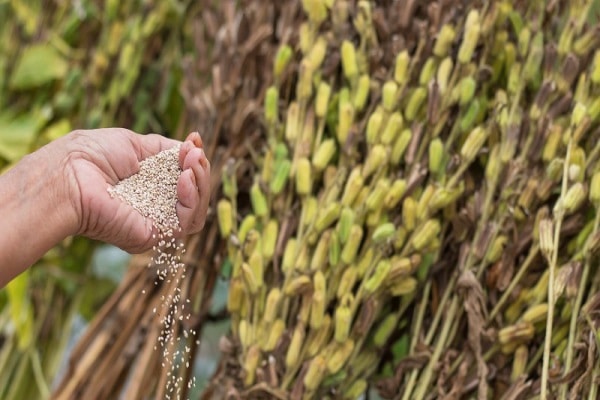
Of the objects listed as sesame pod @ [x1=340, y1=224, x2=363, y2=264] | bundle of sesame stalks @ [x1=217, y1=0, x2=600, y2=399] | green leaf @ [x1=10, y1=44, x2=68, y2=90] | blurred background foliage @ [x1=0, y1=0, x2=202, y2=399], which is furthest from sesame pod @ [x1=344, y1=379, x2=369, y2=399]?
green leaf @ [x1=10, y1=44, x2=68, y2=90]

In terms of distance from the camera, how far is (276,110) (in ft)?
2.57

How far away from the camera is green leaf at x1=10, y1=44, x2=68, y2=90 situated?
105cm

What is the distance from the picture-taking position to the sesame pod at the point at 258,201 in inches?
29.2

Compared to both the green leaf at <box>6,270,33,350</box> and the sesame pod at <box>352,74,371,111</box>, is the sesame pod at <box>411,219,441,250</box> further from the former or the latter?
the green leaf at <box>6,270,33,350</box>

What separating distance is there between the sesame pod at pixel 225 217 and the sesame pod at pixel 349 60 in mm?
152

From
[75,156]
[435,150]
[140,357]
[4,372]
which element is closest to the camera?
[75,156]

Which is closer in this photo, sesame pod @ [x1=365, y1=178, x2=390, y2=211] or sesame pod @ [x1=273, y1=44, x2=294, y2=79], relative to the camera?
sesame pod @ [x1=365, y1=178, x2=390, y2=211]

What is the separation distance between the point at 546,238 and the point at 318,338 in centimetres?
19

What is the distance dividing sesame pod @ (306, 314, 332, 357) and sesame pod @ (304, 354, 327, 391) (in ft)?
0.05

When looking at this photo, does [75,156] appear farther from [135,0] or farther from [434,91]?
[135,0]

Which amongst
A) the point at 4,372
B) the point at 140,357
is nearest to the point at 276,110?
the point at 140,357

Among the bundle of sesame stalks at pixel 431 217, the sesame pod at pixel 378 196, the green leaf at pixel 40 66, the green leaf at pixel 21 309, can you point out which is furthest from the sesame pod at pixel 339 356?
the green leaf at pixel 40 66

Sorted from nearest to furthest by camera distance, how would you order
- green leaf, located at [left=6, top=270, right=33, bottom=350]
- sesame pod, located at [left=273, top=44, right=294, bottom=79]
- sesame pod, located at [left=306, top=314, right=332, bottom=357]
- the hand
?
the hand
sesame pod, located at [left=306, top=314, right=332, bottom=357]
sesame pod, located at [left=273, top=44, right=294, bottom=79]
green leaf, located at [left=6, top=270, right=33, bottom=350]

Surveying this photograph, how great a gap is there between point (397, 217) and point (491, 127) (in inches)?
4.2
